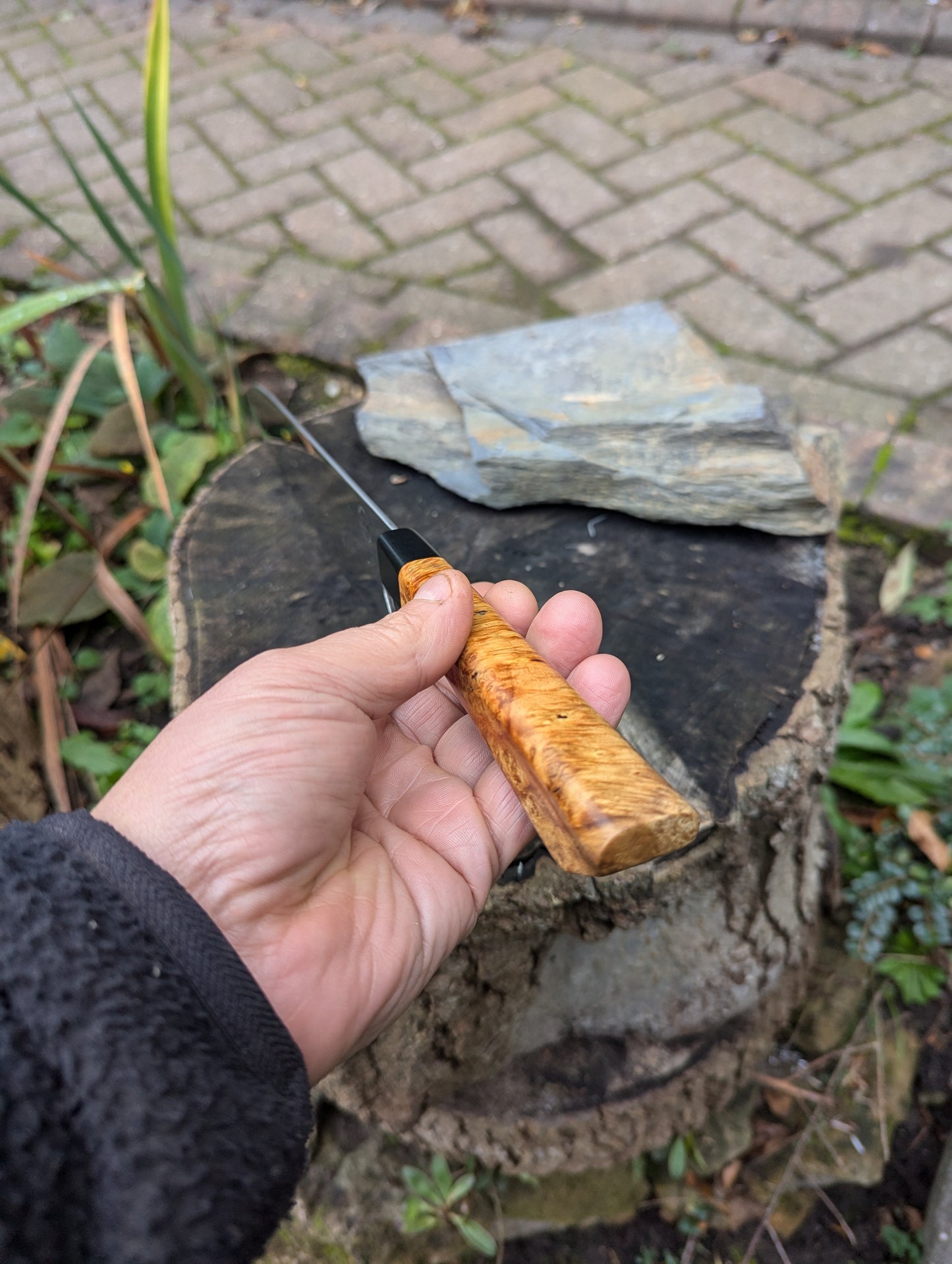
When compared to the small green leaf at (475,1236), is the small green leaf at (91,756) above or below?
A: above

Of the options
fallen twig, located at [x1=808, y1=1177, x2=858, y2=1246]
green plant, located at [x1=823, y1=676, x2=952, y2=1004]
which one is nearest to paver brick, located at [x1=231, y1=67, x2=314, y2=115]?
green plant, located at [x1=823, y1=676, x2=952, y2=1004]

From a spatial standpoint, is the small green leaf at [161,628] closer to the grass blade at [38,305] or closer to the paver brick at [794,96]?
the grass blade at [38,305]

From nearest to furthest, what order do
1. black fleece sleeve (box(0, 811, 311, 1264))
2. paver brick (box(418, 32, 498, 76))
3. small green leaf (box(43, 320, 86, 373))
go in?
black fleece sleeve (box(0, 811, 311, 1264)), small green leaf (box(43, 320, 86, 373)), paver brick (box(418, 32, 498, 76))

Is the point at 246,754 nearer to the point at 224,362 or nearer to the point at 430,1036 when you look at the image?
the point at 430,1036

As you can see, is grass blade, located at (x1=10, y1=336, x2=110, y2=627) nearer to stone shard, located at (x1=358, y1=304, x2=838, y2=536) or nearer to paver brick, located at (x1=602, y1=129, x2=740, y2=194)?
stone shard, located at (x1=358, y1=304, x2=838, y2=536)

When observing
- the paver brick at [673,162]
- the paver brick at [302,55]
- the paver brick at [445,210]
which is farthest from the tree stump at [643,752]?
the paver brick at [302,55]
